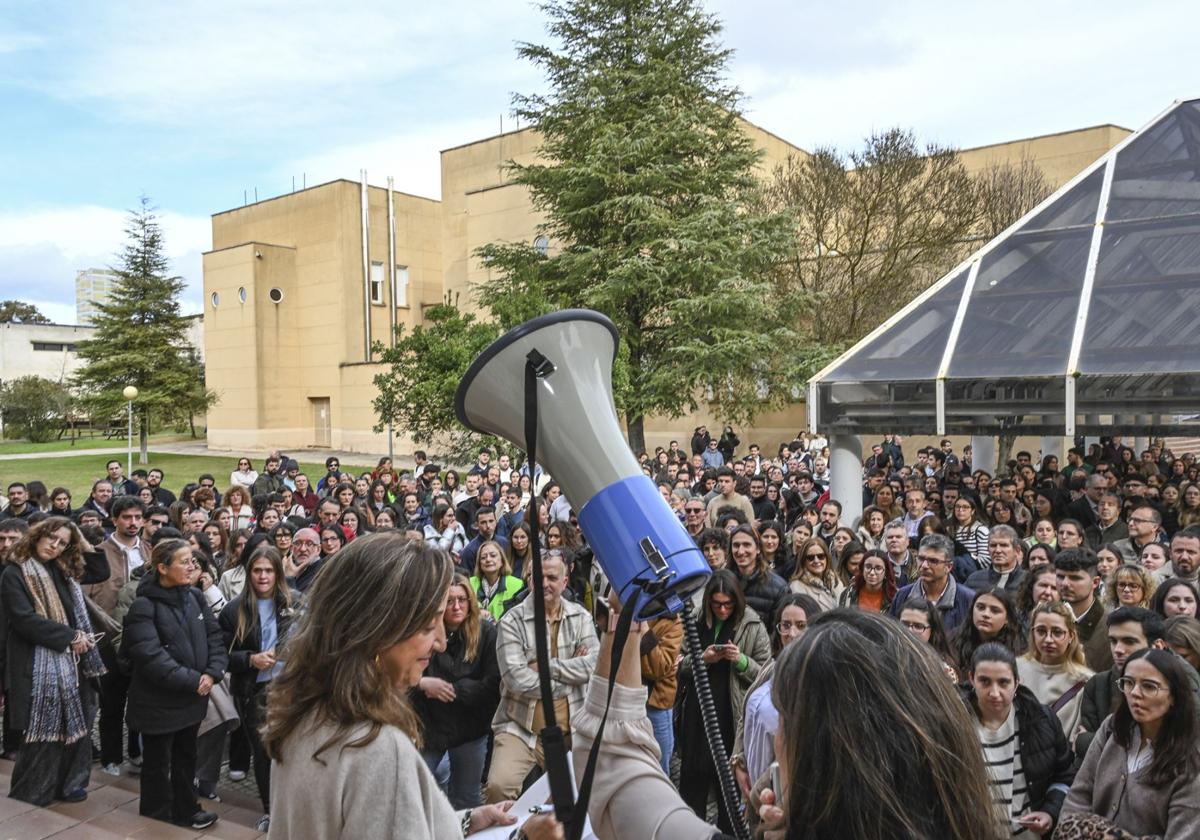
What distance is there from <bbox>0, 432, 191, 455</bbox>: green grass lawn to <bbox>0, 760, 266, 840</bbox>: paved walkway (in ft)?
132

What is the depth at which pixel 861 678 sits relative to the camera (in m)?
1.48

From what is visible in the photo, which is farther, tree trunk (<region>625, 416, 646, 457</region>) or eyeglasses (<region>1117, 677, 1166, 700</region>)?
tree trunk (<region>625, 416, 646, 457</region>)

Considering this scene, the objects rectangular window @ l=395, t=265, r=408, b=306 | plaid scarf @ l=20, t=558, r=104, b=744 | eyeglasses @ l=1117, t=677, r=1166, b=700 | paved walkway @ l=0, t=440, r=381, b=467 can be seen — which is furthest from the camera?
rectangular window @ l=395, t=265, r=408, b=306

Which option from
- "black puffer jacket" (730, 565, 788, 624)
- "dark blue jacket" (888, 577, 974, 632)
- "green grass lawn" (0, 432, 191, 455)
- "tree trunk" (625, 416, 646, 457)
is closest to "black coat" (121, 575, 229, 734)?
"black puffer jacket" (730, 565, 788, 624)

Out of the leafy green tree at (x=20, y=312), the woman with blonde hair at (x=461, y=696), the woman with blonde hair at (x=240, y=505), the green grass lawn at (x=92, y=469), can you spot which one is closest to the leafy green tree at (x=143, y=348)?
the green grass lawn at (x=92, y=469)

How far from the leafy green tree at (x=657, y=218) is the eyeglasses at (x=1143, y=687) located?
56.6 feet

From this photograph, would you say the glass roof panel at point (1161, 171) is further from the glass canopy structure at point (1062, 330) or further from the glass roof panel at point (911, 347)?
the glass roof panel at point (911, 347)

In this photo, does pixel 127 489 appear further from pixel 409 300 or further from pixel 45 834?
pixel 409 300

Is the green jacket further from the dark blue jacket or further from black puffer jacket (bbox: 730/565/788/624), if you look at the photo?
the dark blue jacket

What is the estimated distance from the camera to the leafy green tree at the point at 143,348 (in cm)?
3666

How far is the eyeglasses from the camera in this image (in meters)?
3.52

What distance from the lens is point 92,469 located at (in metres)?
32.0

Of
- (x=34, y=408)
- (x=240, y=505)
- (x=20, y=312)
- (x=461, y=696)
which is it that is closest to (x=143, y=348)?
(x=34, y=408)

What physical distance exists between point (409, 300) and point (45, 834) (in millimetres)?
38262
